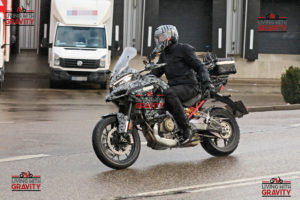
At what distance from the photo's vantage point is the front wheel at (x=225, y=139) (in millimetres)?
10430

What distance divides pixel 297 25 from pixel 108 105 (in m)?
20.8

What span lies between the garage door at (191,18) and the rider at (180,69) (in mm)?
28128

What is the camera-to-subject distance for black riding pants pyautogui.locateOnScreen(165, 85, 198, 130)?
9.52 metres

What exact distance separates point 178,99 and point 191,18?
2896 centimetres

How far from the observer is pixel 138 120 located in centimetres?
934

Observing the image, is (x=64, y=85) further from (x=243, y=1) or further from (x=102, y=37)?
(x=243, y=1)

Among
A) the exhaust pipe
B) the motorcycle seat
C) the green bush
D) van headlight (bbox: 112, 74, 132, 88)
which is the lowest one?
the green bush

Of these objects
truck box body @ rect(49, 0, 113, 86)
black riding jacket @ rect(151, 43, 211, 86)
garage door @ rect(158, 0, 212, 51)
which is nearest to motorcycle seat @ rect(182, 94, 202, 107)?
black riding jacket @ rect(151, 43, 211, 86)

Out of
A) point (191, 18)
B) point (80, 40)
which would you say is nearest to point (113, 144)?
point (80, 40)

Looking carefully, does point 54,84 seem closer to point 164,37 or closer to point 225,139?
point 225,139

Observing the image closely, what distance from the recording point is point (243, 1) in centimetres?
3741

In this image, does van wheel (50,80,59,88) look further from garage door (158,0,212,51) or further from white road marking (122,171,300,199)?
white road marking (122,171,300,199)

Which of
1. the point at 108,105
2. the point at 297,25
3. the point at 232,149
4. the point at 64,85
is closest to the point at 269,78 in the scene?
the point at 297,25

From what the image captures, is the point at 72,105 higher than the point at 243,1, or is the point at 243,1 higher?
the point at 243,1
